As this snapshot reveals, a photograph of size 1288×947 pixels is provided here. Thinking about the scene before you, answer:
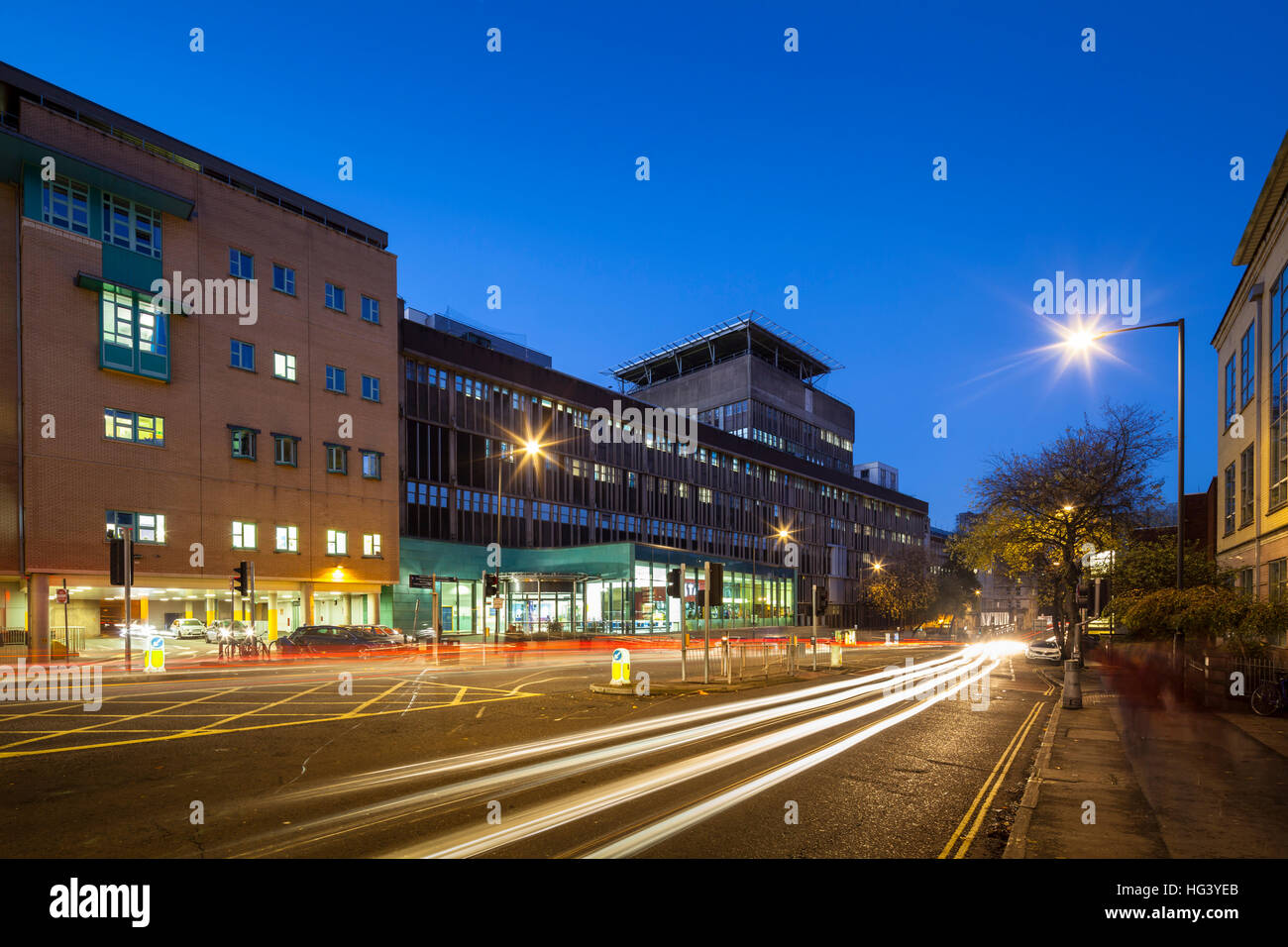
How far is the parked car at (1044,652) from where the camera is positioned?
3350 centimetres

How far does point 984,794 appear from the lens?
8617mm

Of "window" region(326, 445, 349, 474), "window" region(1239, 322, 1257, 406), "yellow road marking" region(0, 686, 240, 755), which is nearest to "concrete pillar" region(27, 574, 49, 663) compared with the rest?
"window" region(326, 445, 349, 474)

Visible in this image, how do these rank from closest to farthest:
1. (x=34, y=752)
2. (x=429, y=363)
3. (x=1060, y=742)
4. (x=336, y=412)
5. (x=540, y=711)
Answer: (x=34, y=752), (x=1060, y=742), (x=540, y=711), (x=336, y=412), (x=429, y=363)

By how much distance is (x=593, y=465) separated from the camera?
59.5m

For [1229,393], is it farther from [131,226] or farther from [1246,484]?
[131,226]

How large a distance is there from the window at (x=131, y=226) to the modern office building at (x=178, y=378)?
8 centimetres

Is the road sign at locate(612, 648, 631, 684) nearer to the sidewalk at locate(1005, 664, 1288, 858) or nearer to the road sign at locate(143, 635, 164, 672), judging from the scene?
the sidewalk at locate(1005, 664, 1288, 858)

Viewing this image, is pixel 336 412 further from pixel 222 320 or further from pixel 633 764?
pixel 633 764

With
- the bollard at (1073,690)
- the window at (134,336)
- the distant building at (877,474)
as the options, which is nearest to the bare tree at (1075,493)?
the bollard at (1073,690)

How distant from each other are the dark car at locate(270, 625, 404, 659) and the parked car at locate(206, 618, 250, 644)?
2.89m

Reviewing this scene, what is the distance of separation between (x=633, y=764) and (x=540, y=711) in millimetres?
5889

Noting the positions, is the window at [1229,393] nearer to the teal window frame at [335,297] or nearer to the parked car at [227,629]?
the teal window frame at [335,297]

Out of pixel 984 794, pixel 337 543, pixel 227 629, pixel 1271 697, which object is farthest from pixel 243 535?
pixel 1271 697

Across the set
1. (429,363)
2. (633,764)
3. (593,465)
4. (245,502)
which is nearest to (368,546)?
(245,502)
